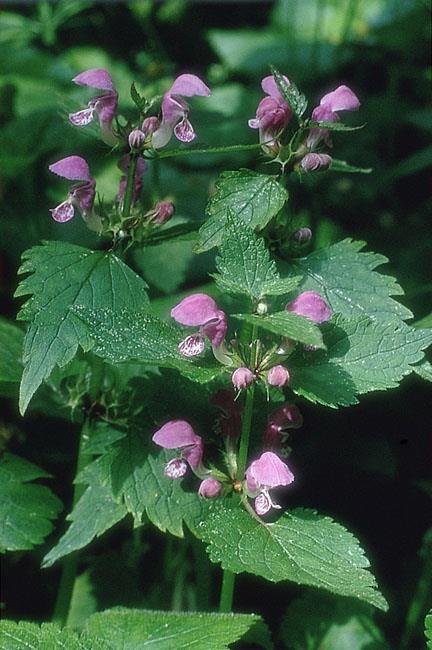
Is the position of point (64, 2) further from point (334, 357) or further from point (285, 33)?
point (334, 357)

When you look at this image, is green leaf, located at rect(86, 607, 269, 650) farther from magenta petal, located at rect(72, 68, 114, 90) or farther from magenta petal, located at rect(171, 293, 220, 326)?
magenta petal, located at rect(72, 68, 114, 90)

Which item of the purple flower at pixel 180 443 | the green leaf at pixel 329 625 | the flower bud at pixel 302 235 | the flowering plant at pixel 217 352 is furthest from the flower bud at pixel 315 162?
the green leaf at pixel 329 625

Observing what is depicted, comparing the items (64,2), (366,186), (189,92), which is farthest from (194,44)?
(189,92)

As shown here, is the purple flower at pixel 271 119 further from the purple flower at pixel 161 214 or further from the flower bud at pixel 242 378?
Result: the flower bud at pixel 242 378

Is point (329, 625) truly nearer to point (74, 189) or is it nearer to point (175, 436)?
point (175, 436)

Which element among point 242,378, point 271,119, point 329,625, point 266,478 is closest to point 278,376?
point 242,378
